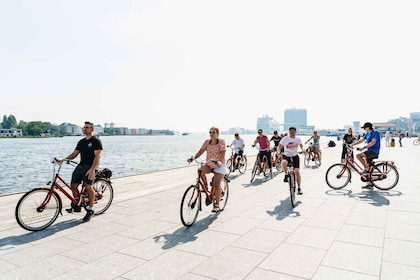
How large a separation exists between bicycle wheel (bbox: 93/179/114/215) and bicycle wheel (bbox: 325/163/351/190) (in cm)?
658

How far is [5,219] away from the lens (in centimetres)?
616

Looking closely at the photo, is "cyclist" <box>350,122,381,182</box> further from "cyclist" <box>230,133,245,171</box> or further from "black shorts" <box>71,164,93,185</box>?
"black shorts" <box>71,164,93,185</box>

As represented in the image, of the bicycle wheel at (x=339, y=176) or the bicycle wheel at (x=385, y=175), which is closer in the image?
the bicycle wheel at (x=385, y=175)

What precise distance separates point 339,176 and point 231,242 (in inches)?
229

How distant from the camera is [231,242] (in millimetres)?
4746

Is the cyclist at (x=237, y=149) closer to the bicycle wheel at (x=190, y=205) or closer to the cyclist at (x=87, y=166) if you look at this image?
the bicycle wheel at (x=190, y=205)

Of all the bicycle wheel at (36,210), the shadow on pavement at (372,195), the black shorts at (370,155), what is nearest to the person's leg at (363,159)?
the black shorts at (370,155)

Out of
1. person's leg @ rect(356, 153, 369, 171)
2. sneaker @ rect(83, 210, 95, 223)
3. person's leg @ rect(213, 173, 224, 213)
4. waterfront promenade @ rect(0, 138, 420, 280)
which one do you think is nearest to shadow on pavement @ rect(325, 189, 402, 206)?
waterfront promenade @ rect(0, 138, 420, 280)

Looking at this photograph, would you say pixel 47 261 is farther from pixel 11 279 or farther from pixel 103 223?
pixel 103 223

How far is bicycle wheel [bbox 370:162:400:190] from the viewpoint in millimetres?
8859

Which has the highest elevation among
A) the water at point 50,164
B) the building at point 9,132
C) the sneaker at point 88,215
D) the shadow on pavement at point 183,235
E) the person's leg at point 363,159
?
the building at point 9,132

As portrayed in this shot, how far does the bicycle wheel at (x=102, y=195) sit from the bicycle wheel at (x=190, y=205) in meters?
2.30

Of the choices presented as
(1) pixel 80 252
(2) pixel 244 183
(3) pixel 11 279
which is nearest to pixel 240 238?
(1) pixel 80 252

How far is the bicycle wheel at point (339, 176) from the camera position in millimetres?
9156
